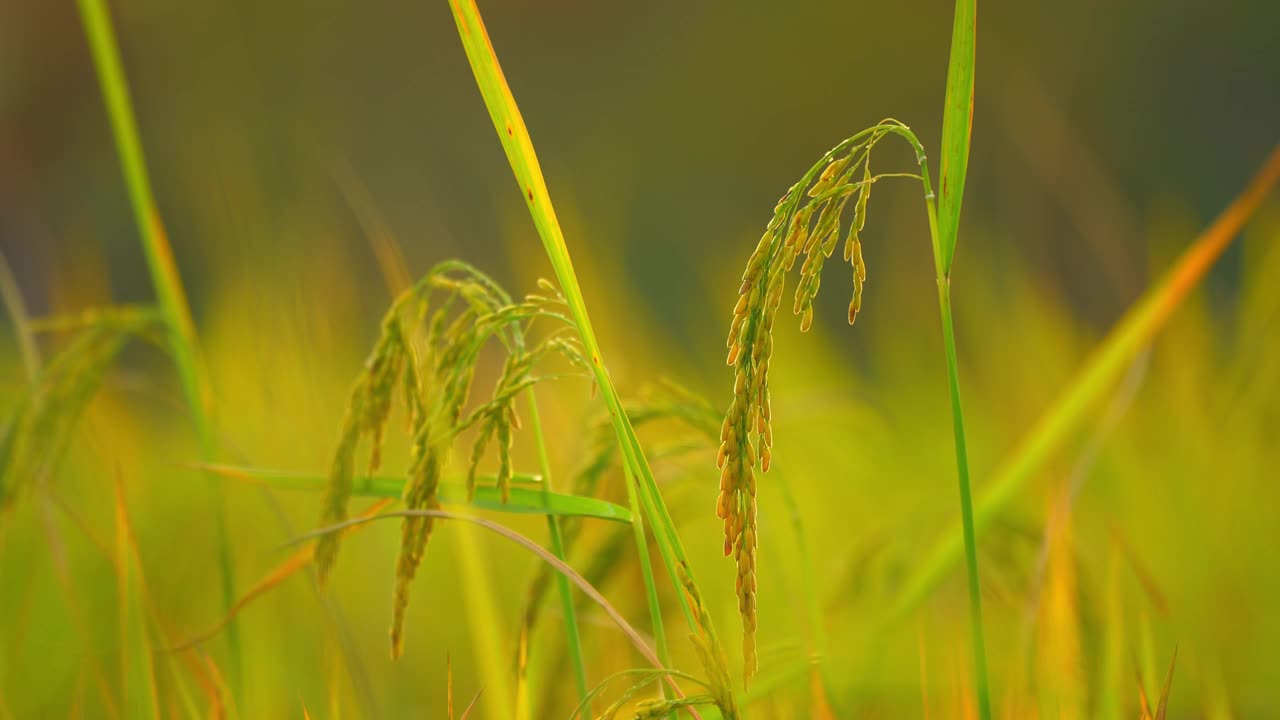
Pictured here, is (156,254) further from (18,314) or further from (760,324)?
(760,324)

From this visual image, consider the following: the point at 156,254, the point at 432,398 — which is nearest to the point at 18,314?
the point at 156,254

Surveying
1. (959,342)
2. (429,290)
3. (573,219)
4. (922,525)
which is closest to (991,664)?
(922,525)

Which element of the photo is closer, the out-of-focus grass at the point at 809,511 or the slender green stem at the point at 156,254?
the slender green stem at the point at 156,254

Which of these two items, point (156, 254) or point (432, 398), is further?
point (156, 254)

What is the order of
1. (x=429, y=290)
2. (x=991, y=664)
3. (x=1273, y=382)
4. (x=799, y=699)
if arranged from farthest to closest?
(x=1273, y=382), (x=991, y=664), (x=799, y=699), (x=429, y=290)

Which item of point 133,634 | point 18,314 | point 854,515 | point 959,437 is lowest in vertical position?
point 854,515

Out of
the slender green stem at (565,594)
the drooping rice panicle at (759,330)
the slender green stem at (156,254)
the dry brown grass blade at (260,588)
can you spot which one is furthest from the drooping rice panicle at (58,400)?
the drooping rice panicle at (759,330)

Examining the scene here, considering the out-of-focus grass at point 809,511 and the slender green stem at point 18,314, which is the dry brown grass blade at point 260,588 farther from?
the slender green stem at point 18,314

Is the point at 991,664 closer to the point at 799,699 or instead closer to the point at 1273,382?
the point at 799,699

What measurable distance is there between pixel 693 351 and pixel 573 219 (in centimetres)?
47

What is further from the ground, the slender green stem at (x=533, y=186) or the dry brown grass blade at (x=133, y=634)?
the slender green stem at (x=533, y=186)

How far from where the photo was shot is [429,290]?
21.8 inches

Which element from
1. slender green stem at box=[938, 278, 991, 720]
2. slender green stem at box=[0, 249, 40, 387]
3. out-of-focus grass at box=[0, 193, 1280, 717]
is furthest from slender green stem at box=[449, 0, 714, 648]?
slender green stem at box=[0, 249, 40, 387]

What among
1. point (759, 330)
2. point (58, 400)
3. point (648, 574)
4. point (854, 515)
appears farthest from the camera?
point (854, 515)
